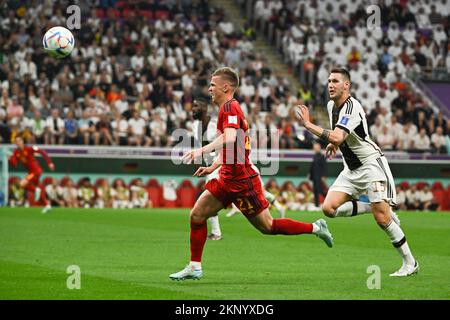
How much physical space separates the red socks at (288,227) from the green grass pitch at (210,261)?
0.56 meters

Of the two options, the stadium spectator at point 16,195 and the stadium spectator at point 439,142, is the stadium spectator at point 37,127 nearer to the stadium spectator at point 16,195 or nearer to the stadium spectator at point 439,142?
the stadium spectator at point 16,195

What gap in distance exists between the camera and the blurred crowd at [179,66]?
99.6ft

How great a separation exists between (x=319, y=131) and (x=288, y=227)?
1.20 metres

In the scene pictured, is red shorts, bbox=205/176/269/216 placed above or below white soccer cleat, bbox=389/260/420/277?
above

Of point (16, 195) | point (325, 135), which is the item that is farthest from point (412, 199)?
point (325, 135)

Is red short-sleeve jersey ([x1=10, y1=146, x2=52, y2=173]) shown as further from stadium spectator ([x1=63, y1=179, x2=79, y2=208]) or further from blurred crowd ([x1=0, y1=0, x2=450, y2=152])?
stadium spectator ([x1=63, y1=179, x2=79, y2=208])

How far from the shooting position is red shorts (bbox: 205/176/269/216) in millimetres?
11164

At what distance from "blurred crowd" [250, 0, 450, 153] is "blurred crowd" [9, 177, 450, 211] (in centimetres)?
175

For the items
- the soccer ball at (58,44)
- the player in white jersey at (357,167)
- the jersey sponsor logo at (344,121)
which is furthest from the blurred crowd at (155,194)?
the jersey sponsor logo at (344,121)

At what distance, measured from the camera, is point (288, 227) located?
11500 millimetres

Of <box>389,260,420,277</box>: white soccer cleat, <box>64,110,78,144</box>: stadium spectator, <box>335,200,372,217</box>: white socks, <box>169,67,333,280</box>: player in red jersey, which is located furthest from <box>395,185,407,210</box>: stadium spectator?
<box>169,67,333,280</box>: player in red jersey

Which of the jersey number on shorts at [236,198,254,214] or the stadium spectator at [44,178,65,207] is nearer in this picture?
the jersey number on shorts at [236,198,254,214]

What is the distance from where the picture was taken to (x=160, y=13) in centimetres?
3659
